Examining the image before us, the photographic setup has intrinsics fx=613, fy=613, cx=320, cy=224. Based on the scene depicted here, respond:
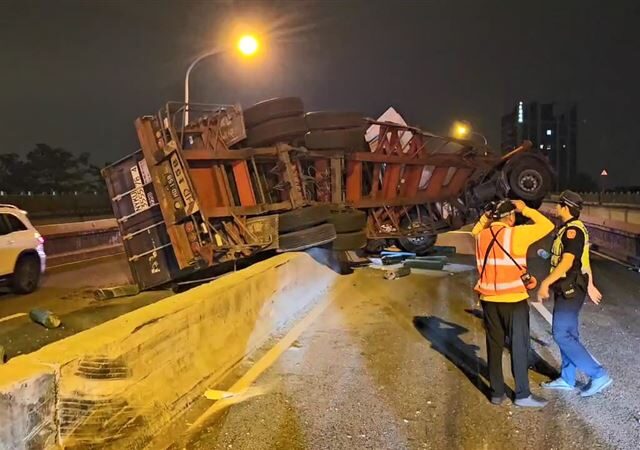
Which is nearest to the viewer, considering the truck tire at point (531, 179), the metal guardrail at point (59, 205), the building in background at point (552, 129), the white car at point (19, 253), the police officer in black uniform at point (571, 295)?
the police officer in black uniform at point (571, 295)

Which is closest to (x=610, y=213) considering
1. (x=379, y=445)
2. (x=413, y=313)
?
(x=413, y=313)

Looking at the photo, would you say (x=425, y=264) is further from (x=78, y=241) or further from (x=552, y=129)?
(x=552, y=129)

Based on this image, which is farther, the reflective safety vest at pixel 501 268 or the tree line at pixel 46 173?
the tree line at pixel 46 173

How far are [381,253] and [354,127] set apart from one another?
4298mm

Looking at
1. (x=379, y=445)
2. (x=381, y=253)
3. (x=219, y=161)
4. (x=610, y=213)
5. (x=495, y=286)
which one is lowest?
(x=610, y=213)

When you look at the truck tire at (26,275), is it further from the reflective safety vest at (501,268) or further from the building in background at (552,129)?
the building in background at (552,129)

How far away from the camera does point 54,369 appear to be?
11.1ft

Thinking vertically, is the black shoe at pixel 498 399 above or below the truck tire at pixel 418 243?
above

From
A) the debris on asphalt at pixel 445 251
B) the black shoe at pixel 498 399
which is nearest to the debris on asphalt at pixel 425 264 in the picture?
the debris on asphalt at pixel 445 251

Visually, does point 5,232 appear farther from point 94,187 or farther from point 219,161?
point 94,187

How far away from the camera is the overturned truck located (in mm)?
9367

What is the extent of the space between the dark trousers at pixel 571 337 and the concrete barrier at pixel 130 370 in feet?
10.0

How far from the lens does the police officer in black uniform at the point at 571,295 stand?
5.18 metres

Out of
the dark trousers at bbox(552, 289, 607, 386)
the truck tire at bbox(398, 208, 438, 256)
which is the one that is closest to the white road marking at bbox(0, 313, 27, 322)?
the dark trousers at bbox(552, 289, 607, 386)
